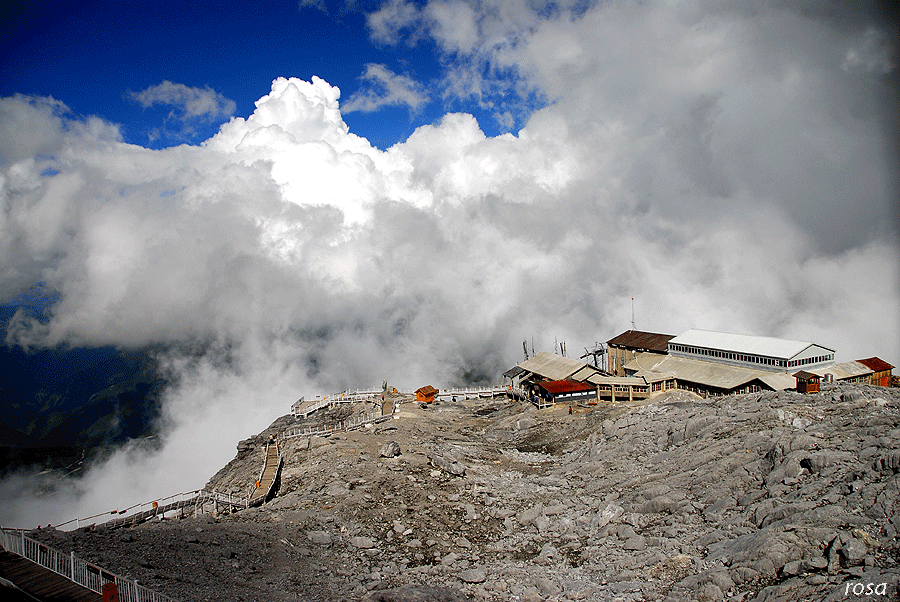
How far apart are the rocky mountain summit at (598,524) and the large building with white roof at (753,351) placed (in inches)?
984

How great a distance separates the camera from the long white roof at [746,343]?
58.6 meters

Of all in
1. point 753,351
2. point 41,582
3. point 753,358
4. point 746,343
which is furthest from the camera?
point 746,343

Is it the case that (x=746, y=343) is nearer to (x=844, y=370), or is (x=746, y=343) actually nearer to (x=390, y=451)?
(x=844, y=370)

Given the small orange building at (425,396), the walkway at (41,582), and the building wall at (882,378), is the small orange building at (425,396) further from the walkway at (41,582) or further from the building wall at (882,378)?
the walkway at (41,582)

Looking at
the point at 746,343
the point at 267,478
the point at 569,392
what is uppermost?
the point at 746,343

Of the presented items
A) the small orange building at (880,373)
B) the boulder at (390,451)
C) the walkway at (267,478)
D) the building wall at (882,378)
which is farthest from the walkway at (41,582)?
the building wall at (882,378)

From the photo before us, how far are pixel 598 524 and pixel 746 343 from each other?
49.8 m

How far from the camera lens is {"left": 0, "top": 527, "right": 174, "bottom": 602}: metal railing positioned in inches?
659

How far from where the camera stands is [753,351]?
201ft

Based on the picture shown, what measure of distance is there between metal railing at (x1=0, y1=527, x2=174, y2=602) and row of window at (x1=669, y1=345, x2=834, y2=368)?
62546 mm

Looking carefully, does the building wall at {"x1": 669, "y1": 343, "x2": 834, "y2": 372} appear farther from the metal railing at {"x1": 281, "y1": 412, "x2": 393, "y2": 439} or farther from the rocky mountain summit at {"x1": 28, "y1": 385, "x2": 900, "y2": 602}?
the metal railing at {"x1": 281, "y1": 412, "x2": 393, "y2": 439}

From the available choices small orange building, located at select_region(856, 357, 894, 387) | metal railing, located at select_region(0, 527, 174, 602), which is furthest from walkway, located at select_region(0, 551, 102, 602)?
small orange building, located at select_region(856, 357, 894, 387)

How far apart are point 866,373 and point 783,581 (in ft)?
179

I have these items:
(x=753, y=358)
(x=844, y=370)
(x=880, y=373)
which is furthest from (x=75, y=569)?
(x=880, y=373)
